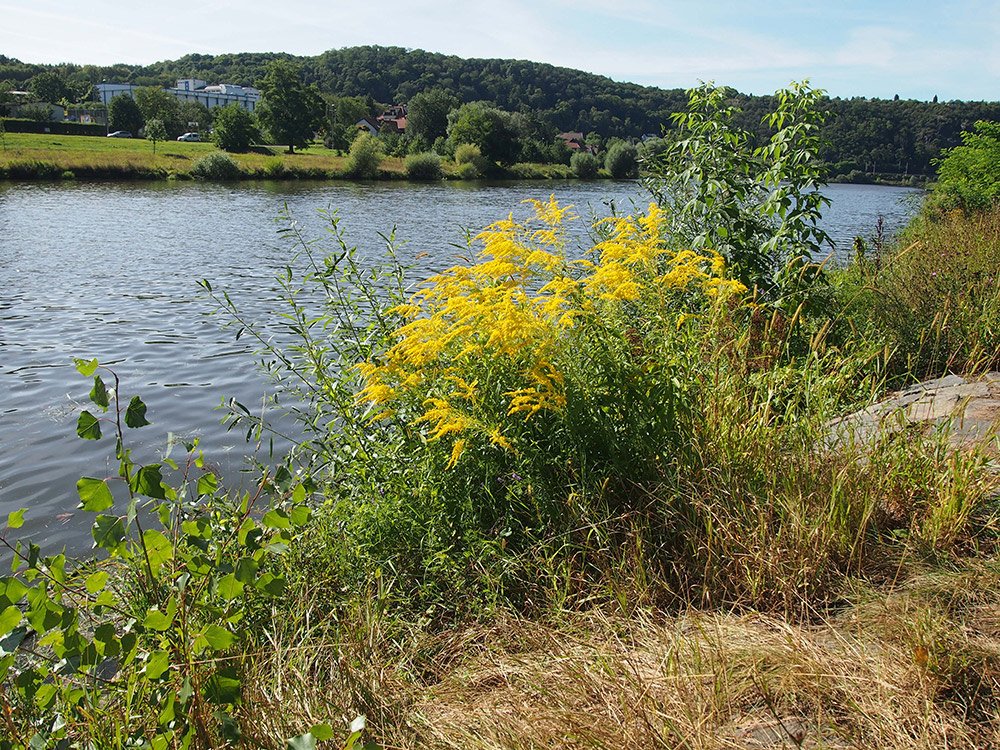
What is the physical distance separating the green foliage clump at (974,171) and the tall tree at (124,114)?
79.3 metres

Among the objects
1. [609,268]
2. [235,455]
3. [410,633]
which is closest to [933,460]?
[609,268]

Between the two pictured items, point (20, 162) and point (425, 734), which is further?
point (20, 162)

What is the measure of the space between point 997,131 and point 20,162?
43.8m

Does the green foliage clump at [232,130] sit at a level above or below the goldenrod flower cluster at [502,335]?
above

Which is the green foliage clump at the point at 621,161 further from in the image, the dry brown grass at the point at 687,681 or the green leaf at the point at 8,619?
the green leaf at the point at 8,619

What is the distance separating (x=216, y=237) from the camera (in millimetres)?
23328

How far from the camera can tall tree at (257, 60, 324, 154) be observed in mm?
71938

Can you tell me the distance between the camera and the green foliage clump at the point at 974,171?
14867mm

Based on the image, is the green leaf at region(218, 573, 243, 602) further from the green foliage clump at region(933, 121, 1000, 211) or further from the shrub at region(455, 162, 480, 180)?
the shrub at region(455, 162, 480, 180)

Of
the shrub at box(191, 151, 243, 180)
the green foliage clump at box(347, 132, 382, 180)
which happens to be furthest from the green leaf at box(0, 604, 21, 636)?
the green foliage clump at box(347, 132, 382, 180)

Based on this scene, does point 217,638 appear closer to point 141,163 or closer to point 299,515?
point 299,515

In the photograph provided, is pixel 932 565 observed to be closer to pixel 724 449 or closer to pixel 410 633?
pixel 724 449

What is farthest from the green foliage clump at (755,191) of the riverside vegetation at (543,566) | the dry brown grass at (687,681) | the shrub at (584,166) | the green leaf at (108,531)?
the shrub at (584,166)

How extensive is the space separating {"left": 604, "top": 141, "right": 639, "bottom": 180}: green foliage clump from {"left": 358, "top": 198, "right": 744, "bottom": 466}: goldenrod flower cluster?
71197 millimetres
